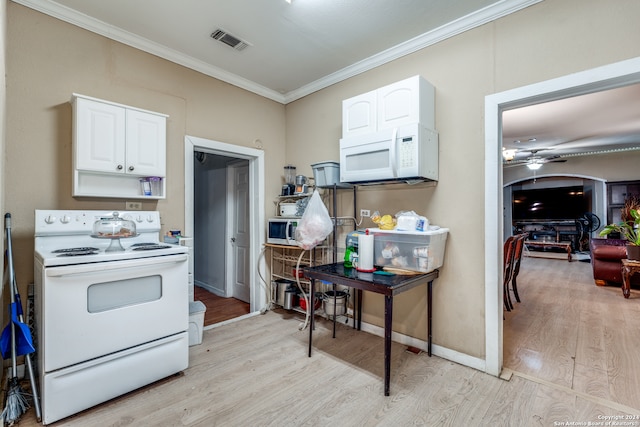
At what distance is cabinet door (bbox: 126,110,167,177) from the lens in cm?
242

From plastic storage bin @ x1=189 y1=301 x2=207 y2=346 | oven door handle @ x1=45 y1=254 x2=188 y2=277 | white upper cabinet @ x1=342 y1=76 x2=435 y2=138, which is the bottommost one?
plastic storage bin @ x1=189 y1=301 x2=207 y2=346

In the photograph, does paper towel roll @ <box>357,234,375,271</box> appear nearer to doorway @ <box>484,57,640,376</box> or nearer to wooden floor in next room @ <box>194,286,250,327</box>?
doorway @ <box>484,57,640,376</box>

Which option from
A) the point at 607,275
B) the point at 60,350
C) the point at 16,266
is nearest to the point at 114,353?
the point at 60,350

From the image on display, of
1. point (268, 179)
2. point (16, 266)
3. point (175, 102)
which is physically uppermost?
point (175, 102)

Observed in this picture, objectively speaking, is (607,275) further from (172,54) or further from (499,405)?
(172,54)

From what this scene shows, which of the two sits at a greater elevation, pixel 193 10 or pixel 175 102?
pixel 193 10

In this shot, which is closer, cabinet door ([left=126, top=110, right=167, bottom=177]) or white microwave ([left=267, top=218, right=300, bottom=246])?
cabinet door ([left=126, top=110, right=167, bottom=177])

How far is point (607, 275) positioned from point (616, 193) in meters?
3.90

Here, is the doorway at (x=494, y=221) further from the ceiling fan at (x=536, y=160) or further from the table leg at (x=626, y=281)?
the ceiling fan at (x=536, y=160)

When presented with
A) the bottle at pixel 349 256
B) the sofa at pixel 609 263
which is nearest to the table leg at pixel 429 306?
the bottle at pixel 349 256

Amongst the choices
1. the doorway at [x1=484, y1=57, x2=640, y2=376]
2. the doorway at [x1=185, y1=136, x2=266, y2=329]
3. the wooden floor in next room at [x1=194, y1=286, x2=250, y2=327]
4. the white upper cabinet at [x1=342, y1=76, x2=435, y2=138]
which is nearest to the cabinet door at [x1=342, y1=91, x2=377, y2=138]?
the white upper cabinet at [x1=342, y1=76, x2=435, y2=138]

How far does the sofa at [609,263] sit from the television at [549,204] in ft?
13.4

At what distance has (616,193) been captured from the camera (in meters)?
7.33

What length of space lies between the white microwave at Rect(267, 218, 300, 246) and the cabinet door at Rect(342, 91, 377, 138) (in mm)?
1151
